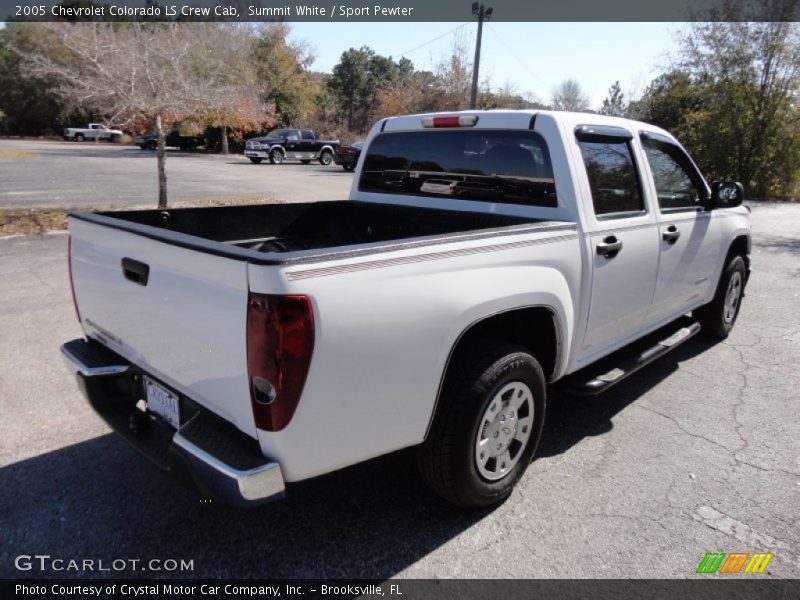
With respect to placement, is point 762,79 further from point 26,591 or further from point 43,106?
point 43,106

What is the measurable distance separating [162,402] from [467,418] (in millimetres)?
1388

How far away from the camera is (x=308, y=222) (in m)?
4.14

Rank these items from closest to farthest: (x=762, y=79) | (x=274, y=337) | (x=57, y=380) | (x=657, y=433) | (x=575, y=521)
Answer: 1. (x=274, y=337)
2. (x=575, y=521)
3. (x=657, y=433)
4. (x=57, y=380)
5. (x=762, y=79)

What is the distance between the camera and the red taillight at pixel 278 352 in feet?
6.05

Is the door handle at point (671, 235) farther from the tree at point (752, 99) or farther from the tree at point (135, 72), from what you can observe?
the tree at point (752, 99)

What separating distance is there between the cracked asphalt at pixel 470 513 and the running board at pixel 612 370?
0.45 metres

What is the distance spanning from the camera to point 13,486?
9.52ft

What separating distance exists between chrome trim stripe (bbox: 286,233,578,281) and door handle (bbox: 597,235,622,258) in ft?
1.51

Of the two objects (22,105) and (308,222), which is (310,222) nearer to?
(308,222)

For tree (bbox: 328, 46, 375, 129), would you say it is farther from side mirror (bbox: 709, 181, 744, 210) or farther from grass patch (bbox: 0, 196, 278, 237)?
side mirror (bbox: 709, 181, 744, 210)

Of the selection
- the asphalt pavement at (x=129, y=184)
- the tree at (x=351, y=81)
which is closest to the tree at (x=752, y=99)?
the asphalt pavement at (x=129, y=184)

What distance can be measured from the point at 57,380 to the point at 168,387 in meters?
2.29

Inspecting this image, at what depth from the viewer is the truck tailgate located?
1973 mm

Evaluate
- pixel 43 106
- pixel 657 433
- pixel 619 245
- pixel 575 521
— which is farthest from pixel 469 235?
pixel 43 106
